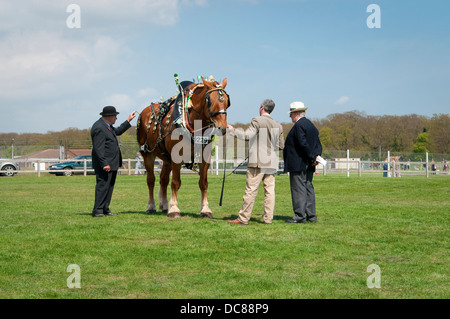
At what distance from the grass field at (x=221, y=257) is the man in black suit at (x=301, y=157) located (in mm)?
485

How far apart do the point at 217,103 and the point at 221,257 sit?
3107mm

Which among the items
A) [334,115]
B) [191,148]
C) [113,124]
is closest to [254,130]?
[191,148]

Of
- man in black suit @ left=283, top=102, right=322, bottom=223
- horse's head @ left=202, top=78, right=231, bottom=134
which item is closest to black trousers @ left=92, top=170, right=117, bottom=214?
horse's head @ left=202, top=78, right=231, bottom=134

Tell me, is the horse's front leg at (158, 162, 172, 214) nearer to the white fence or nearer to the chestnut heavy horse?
the chestnut heavy horse

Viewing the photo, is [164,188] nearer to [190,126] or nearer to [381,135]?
[190,126]

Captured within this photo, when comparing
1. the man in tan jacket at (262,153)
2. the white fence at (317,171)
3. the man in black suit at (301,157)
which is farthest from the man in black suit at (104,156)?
the white fence at (317,171)

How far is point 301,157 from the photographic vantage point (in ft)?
29.1

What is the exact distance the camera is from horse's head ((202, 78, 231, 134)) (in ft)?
27.1

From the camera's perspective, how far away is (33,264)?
5781 millimetres

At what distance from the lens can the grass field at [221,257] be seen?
479 cm

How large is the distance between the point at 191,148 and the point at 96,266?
4.03 meters

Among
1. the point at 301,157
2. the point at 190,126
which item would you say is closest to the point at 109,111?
the point at 190,126

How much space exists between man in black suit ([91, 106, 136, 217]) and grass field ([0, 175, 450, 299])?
0.55 metres
